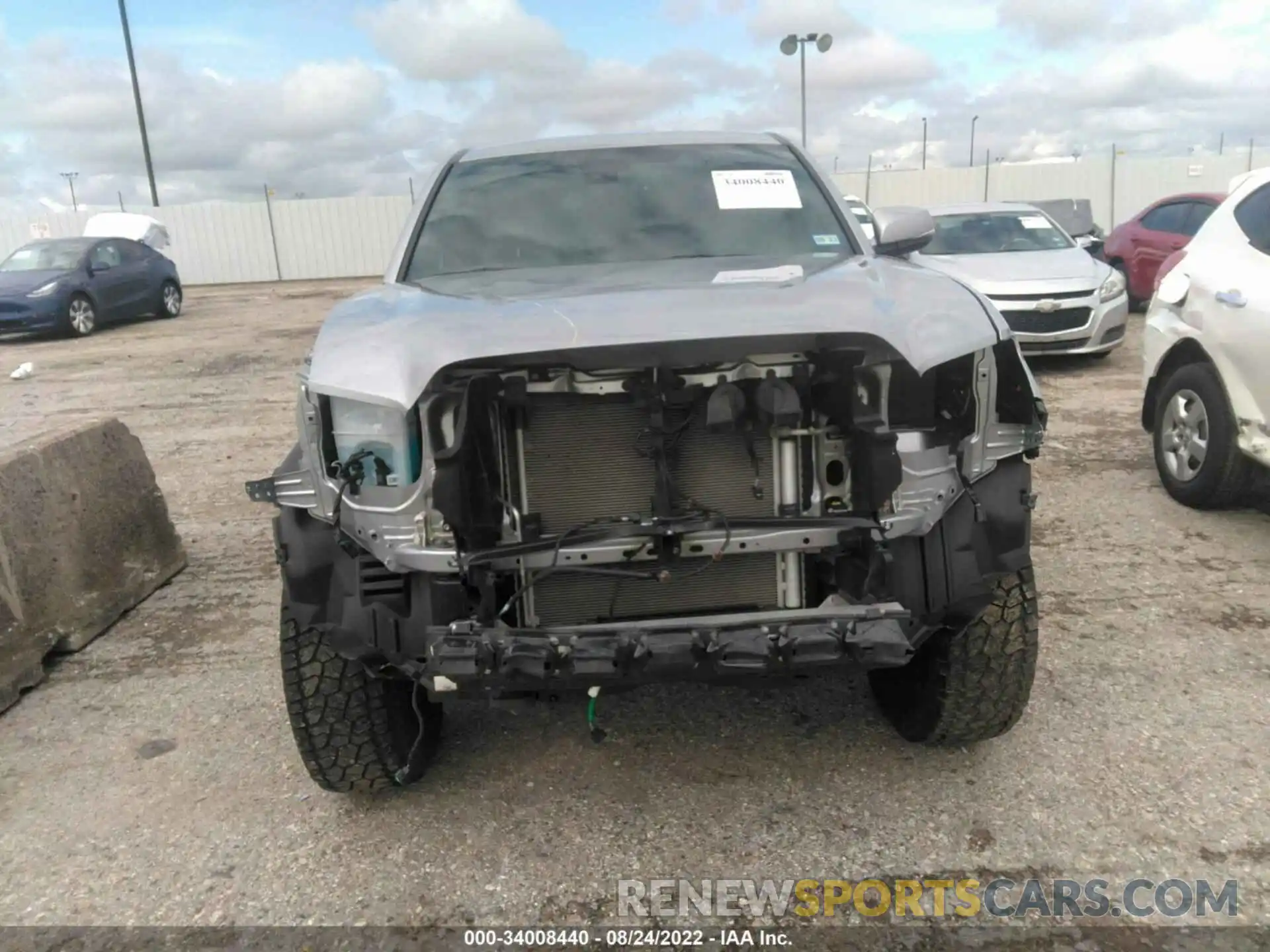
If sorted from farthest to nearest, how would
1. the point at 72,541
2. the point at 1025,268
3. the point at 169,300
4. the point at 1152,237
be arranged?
the point at 169,300 < the point at 1152,237 < the point at 1025,268 < the point at 72,541

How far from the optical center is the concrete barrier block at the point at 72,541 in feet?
12.0

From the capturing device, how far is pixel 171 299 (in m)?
16.4

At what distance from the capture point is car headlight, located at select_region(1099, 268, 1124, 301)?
8.57 meters

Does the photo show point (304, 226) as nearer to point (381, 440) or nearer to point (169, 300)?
point (169, 300)

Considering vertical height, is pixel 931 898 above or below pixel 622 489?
below

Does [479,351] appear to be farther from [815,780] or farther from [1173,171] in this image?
[1173,171]

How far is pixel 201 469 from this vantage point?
21.6 ft

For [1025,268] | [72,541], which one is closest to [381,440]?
[72,541]

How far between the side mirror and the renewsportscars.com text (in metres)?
2.23

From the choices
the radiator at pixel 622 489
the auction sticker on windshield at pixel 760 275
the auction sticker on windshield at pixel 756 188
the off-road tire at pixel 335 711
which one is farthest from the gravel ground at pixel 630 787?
the auction sticker on windshield at pixel 756 188

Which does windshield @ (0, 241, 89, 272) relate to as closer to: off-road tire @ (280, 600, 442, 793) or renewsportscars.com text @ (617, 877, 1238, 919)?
off-road tire @ (280, 600, 442, 793)

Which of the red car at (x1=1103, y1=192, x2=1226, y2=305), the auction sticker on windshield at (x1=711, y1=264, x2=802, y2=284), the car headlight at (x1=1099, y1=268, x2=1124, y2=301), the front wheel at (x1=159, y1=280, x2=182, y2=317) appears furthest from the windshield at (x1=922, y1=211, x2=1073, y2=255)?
the front wheel at (x1=159, y1=280, x2=182, y2=317)

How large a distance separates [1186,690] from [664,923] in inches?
79.7

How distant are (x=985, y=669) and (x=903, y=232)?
1741 millimetres
